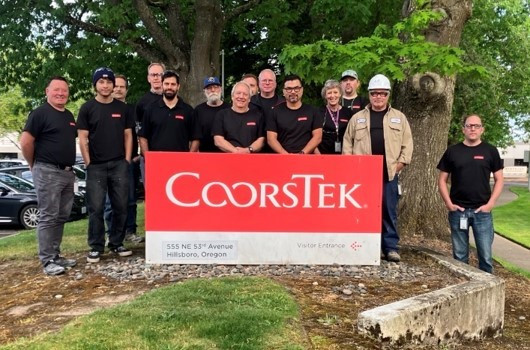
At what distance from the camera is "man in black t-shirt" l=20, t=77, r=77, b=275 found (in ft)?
18.3

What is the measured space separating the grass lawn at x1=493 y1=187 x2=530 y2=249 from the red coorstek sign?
25.2 ft

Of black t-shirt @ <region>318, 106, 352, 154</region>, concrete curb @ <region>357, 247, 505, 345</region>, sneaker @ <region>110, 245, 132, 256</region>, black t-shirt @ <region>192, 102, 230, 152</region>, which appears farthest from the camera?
black t-shirt @ <region>192, 102, 230, 152</region>

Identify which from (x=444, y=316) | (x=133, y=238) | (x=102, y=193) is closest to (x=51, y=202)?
(x=102, y=193)

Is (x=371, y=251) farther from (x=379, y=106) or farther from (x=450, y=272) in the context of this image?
(x=379, y=106)

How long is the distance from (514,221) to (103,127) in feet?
46.5

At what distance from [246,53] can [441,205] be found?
12086 millimetres

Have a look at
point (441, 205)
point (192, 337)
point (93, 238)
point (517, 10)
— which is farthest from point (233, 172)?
point (517, 10)

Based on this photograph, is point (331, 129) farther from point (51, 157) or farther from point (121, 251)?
point (51, 157)

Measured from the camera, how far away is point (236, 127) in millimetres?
6043

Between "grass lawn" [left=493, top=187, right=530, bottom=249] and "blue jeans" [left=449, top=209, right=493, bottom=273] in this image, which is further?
"grass lawn" [left=493, top=187, right=530, bottom=249]

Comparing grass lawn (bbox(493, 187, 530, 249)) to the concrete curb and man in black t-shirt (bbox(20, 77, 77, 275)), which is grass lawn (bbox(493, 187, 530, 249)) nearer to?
the concrete curb

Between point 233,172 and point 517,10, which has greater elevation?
point 517,10

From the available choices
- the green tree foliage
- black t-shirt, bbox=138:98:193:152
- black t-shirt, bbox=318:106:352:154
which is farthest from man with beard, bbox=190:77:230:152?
the green tree foliage

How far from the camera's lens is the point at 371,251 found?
5902 millimetres
